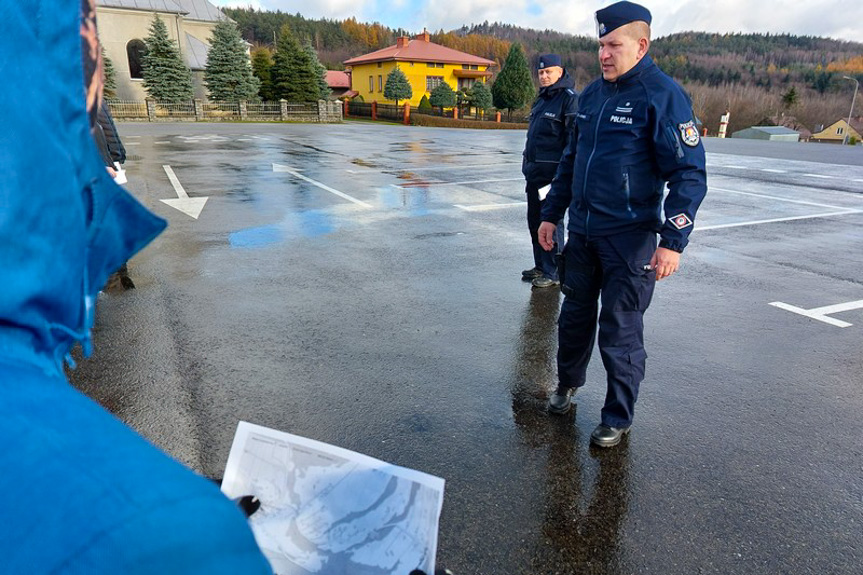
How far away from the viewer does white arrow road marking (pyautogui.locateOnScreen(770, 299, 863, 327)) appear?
197 inches

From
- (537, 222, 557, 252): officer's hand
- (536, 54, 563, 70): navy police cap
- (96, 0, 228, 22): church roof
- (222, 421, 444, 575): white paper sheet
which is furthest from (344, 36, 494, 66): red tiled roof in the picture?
(222, 421, 444, 575): white paper sheet

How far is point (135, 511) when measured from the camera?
46 cm

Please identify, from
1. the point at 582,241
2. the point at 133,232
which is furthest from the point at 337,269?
the point at 133,232

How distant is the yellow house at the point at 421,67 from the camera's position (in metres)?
61.2

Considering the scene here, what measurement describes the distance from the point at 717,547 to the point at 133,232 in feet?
8.64

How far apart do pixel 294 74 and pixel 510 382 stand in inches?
1711

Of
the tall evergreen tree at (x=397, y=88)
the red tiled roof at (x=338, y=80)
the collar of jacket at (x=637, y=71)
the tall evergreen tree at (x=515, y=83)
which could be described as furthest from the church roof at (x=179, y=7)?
the collar of jacket at (x=637, y=71)

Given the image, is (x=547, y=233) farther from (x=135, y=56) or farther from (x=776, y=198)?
(x=135, y=56)

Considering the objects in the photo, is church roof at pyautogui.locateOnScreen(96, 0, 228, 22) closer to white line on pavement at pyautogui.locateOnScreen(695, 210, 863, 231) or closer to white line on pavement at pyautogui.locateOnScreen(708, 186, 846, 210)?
white line on pavement at pyautogui.locateOnScreen(708, 186, 846, 210)

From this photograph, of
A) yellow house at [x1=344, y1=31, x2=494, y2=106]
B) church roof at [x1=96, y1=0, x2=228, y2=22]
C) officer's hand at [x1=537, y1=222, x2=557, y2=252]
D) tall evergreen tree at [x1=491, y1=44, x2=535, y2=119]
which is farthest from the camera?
yellow house at [x1=344, y1=31, x2=494, y2=106]

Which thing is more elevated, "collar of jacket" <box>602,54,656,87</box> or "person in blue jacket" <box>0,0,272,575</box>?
Answer: "collar of jacket" <box>602,54,656,87</box>

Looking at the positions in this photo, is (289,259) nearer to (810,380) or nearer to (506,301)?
(506,301)

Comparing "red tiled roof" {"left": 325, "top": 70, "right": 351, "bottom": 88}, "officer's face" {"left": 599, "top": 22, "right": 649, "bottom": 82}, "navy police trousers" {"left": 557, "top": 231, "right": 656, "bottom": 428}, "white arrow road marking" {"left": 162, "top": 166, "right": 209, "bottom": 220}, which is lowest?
"white arrow road marking" {"left": 162, "top": 166, "right": 209, "bottom": 220}

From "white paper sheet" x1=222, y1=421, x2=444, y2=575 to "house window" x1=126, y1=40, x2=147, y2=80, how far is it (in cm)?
4559
